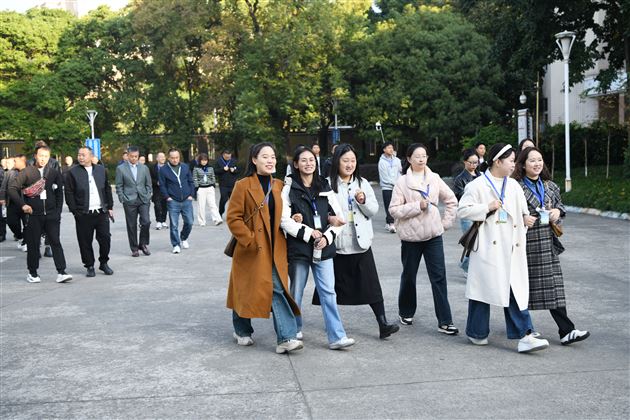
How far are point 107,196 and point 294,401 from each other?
22.2ft

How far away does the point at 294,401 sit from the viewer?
4848 millimetres

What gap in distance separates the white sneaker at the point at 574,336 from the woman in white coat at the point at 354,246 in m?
1.40

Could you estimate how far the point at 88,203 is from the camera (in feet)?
34.3

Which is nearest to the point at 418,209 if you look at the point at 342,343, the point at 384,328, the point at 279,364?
the point at 384,328

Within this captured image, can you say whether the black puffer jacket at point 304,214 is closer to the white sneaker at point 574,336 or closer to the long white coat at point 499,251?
the long white coat at point 499,251

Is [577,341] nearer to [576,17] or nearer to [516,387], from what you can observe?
[516,387]

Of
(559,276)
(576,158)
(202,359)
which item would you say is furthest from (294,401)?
(576,158)

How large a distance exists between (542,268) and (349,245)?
1.60 m

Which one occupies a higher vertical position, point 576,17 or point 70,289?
point 576,17

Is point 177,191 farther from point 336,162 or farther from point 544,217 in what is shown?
point 544,217

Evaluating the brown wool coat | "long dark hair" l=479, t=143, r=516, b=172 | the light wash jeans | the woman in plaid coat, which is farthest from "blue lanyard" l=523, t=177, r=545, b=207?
the light wash jeans

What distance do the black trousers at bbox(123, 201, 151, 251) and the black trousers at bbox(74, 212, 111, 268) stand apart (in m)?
1.92

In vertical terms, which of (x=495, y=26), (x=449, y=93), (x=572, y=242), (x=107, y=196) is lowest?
(x=572, y=242)

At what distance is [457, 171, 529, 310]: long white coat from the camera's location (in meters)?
5.95
